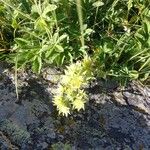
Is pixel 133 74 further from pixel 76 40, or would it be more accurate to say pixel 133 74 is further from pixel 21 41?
pixel 21 41

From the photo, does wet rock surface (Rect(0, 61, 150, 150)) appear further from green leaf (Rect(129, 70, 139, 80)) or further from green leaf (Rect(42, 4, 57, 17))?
green leaf (Rect(42, 4, 57, 17))

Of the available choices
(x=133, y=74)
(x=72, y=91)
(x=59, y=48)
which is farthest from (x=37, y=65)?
(x=133, y=74)

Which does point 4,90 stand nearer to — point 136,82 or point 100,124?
point 100,124

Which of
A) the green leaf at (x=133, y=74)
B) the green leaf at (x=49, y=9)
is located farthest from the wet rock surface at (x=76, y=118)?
the green leaf at (x=49, y=9)

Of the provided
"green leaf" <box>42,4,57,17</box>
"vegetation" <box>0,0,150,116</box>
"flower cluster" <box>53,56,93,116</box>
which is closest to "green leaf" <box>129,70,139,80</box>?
"vegetation" <box>0,0,150,116</box>

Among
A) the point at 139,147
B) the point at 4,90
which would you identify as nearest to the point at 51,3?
the point at 4,90

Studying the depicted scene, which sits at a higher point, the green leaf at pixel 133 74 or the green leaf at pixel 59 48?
the green leaf at pixel 59 48

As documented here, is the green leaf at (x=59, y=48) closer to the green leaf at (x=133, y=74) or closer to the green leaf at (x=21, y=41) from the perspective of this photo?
the green leaf at (x=21, y=41)
